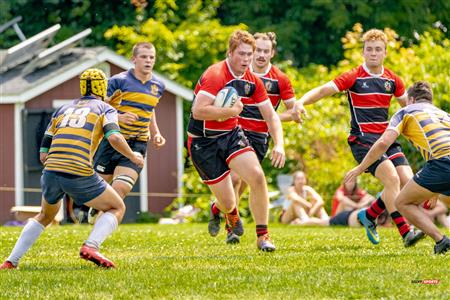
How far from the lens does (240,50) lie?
11.5 meters

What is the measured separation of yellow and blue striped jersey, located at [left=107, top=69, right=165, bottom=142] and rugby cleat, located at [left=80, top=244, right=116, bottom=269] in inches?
123

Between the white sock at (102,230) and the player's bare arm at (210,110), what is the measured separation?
1641 mm

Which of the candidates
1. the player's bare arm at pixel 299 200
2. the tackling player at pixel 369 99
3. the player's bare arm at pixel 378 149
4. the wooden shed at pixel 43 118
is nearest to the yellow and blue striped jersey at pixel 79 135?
the player's bare arm at pixel 378 149

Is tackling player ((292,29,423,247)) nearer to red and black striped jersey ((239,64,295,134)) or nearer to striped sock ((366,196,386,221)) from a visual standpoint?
striped sock ((366,196,386,221))

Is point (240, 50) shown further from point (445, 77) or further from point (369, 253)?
point (445, 77)

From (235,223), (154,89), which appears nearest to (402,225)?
(235,223)

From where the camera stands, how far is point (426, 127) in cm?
1082

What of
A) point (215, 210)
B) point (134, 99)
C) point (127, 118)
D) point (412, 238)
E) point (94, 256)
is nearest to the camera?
point (94, 256)

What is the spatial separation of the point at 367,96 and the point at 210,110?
2222mm

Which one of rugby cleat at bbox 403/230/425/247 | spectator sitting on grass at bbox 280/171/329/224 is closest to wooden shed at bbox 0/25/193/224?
spectator sitting on grass at bbox 280/171/329/224

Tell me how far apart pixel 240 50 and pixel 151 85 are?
6.63ft

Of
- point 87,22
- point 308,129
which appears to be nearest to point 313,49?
point 87,22

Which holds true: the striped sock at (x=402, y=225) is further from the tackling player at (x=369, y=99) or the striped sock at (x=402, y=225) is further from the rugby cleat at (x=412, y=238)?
the tackling player at (x=369, y=99)

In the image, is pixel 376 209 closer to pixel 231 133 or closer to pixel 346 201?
pixel 231 133
